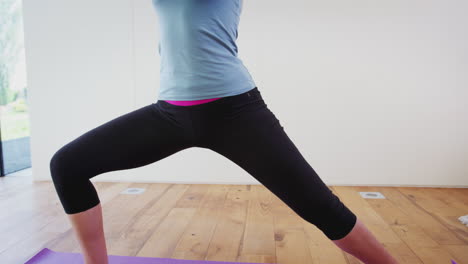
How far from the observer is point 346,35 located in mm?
2705

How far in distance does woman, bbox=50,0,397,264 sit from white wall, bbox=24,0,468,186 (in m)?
1.81

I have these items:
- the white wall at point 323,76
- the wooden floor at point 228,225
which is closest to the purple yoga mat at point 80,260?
the wooden floor at point 228,225

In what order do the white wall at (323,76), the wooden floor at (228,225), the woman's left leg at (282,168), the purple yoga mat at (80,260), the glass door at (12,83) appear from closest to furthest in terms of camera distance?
1. the woman's left leg at (282,168)
2. the purple yoga mat at (80,260)
3. the wooden floor at (228,225)
4. the white wall at (323,76)
5. the glass door at (12,83)

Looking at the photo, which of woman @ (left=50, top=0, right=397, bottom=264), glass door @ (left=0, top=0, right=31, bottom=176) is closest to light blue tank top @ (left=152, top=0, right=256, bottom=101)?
woman @ (left=50, top=0, right=397, bottom=264)

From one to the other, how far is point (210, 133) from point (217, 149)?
0.06 m

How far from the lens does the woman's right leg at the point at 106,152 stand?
989mm

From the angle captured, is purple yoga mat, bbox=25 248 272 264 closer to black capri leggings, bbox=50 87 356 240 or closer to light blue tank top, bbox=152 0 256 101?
black capri leggings, bbox=50 87 356 240

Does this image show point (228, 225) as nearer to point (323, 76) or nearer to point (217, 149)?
point (217, 149)

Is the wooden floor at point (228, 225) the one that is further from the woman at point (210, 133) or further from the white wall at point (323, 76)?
the woman at point (210, 133)

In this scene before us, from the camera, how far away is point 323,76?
275 cm

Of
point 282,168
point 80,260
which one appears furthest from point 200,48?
point 80,260

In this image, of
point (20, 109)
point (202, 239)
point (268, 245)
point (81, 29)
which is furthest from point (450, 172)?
point (20, 109)

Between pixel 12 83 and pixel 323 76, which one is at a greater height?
pixel 323 76

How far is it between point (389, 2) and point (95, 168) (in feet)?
8.36
